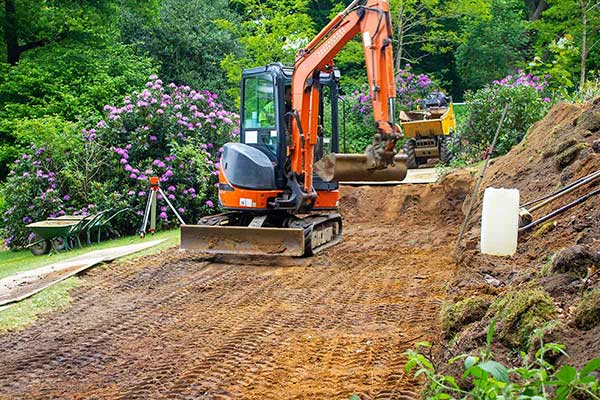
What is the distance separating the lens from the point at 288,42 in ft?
88.1

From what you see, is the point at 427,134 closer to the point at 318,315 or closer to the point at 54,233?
the point at 54,233

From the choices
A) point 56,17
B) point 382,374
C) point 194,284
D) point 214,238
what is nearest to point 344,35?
point 214,238

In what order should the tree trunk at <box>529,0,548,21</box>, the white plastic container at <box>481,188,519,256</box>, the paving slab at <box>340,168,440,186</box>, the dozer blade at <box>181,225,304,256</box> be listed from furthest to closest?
1. the tree trunk at <box>529,0,548,21</box>
2. the paving slab at <box>340,168,440,186</box>
3. the dozer blade at <box>181,225,304,256</box>
4. the white plastic container at <box>481,188,519,256</box>

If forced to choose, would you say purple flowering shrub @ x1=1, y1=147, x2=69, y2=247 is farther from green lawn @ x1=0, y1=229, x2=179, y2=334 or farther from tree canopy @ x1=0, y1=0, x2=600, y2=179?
green lawn @ x1=0, y1=229, x2=179, y2=334

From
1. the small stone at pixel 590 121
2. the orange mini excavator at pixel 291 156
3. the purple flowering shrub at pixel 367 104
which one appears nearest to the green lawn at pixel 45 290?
the orange mini excavator at pixel 291 156

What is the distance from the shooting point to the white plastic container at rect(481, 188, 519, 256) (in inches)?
309

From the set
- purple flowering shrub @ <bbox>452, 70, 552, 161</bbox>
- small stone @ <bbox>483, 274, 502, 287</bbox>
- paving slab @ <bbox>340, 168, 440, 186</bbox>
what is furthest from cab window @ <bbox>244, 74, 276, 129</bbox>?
purple flowering shrub @ <bbox>452, 70, 552, 161</bbox>

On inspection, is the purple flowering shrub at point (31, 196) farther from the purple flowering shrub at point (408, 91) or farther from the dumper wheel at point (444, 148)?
the purple flowering shrub at point (408, 91)

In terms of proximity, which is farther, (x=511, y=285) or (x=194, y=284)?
(x=194, y=284)

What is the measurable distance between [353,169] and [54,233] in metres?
7.07

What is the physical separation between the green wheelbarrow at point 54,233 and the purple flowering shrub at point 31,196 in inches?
45.2

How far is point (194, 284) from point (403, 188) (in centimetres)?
980

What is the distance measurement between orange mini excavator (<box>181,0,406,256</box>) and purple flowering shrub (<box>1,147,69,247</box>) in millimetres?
6521

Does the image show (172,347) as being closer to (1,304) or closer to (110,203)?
A: (1,304)
